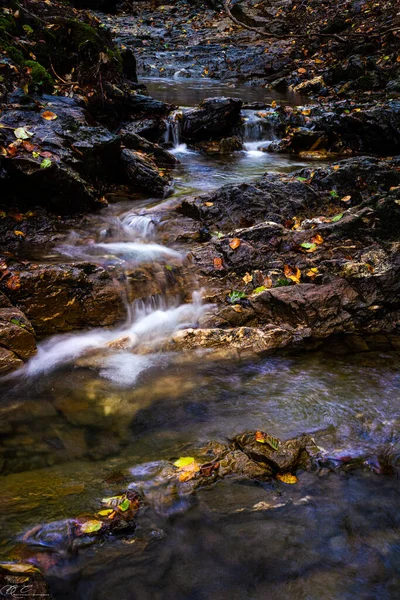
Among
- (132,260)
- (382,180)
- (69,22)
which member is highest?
(69,22)

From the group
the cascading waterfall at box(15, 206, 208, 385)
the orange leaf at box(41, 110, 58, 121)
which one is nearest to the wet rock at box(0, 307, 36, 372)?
the cascading waterfall at box(15, 206, 208, 385)

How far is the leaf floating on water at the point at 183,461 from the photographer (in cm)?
325

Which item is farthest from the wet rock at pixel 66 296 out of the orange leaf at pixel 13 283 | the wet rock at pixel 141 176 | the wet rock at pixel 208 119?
the wet rock at pixel 208 119

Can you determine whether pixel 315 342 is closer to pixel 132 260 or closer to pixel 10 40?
pixel 132 260

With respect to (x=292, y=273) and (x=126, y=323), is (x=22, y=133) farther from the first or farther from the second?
(x=292, y=273)

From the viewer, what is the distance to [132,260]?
19.3ft

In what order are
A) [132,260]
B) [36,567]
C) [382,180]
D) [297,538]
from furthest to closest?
[382,180] → [132,260] → [297,538] → [36,567]

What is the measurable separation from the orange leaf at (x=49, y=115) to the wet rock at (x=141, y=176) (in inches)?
51.5

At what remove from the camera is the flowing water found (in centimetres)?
253

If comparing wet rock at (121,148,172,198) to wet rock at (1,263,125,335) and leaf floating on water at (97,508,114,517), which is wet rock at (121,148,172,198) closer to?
wet rock at (1,263,125,335)

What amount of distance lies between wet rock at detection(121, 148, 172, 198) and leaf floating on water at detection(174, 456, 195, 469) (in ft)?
17.8

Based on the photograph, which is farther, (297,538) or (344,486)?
(344,486)

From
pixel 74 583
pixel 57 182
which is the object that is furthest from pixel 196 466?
pixel 57 182

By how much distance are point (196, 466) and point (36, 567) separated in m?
1.27
